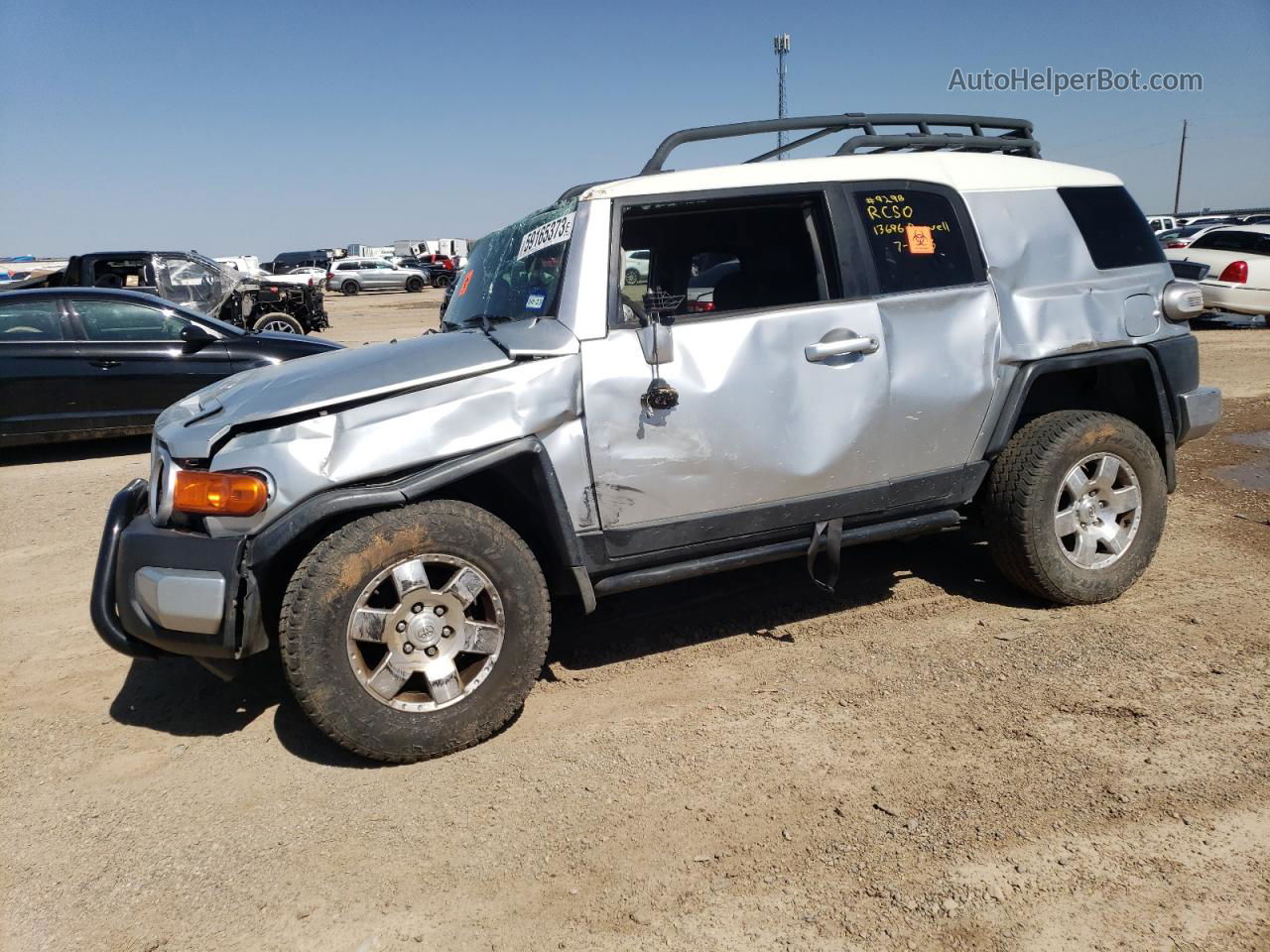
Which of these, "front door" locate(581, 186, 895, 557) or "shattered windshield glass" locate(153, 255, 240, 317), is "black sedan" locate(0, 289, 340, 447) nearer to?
"shattered windshield glass" locate(153, 255, 240, 317)

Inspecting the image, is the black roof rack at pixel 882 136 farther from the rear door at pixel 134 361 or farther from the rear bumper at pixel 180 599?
the rear door at pixel 134 361

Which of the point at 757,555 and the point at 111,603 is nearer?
the point at 111,603

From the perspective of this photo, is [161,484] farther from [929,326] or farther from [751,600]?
[929,326]

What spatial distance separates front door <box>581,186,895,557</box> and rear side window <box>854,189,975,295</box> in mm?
192

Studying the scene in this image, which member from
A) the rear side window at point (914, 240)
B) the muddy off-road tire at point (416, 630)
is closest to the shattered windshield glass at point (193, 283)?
the muddy off-road tire at point (416, 630)

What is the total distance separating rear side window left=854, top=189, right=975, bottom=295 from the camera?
3.81 m

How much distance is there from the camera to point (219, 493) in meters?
3.04

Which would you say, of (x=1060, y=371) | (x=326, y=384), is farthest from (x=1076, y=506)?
(x=326, y=384)

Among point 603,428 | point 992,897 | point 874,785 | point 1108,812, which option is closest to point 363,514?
point 603,428

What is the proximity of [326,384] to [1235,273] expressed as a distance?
16014 mm

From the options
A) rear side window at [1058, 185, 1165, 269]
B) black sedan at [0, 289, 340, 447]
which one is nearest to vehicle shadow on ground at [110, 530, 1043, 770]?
rear side window at [1058, 185, 1165, 269]

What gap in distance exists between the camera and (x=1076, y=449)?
13.3 feet

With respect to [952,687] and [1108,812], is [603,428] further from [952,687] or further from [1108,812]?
A: [1108,812]

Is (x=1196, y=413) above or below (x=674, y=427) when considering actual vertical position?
below
